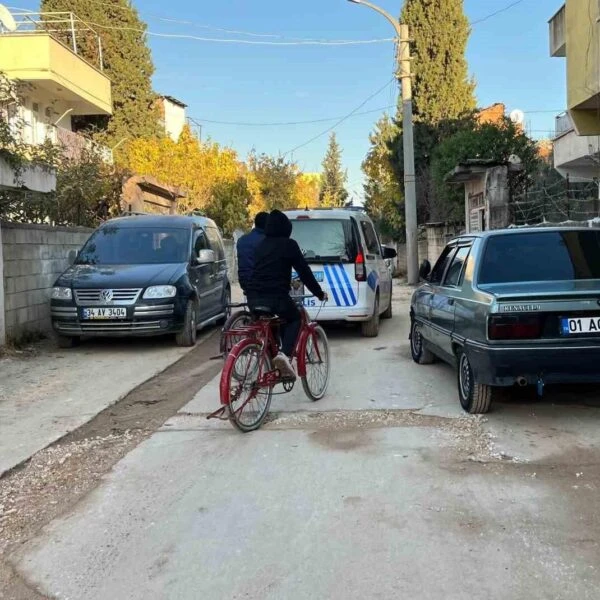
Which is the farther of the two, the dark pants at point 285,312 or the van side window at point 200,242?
the van side window at point 200,242

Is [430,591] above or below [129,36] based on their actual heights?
below

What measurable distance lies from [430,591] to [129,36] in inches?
1541

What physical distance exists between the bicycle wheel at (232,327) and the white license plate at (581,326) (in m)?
2.75

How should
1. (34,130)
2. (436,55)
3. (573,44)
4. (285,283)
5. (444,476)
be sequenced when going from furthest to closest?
(436,55), (34,130), (573,44), (285,283), (444,476)

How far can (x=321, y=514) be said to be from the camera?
3.84 metres

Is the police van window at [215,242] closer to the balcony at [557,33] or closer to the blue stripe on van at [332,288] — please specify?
the blue stripe on van at [332,288]

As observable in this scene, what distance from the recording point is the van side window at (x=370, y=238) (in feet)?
35.1

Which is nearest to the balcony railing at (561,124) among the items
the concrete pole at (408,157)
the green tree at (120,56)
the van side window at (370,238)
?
the concrete pole at (408,157)

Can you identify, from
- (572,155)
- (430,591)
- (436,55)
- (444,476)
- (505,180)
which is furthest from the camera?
(436,55)

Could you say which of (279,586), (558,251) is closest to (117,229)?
(558,251)

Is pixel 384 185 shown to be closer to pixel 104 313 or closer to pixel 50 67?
pixel 50 67

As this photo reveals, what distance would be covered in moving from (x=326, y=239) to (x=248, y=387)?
5.06 metres

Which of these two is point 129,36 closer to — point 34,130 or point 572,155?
point 34,130

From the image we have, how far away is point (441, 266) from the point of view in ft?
24.5
